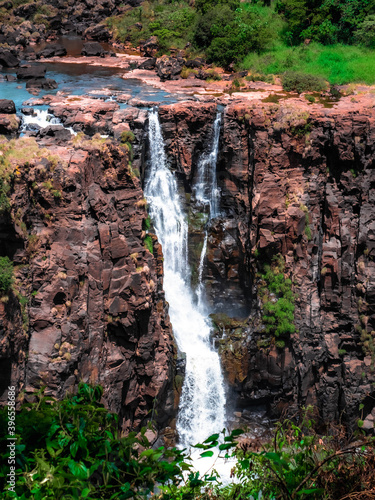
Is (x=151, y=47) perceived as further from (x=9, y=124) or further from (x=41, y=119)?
(x=9, y=124)

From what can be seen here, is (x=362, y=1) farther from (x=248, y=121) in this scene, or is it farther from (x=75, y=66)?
(x=75, y=66)

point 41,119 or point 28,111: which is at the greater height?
point 28,111

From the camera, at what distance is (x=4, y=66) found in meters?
40.2

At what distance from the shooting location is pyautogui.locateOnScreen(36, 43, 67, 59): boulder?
Answer: 43906 mm

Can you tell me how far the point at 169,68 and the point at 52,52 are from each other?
12.8 meters

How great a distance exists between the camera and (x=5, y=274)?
55.8 ft

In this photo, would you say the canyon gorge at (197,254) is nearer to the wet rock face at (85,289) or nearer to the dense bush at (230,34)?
the wet rock face at (85,289)

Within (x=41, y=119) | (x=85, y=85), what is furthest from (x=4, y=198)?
(x=85, y=85)

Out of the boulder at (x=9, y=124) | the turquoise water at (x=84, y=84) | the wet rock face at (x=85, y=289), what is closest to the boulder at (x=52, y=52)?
the turquoise water at (x=84, y=84)

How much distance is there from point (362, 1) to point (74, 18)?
32794mm

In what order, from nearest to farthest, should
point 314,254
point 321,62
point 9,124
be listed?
1. point 9,124
2. point 314,254
3. point 321,62

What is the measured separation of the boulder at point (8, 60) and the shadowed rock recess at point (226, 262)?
17405mm

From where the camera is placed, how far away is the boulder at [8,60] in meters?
39.8

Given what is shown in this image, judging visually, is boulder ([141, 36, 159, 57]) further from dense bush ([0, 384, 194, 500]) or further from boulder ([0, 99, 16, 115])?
dense bush ([0, 384, 194, 500])
